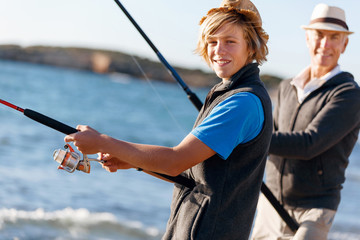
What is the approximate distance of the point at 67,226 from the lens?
5.84 metres

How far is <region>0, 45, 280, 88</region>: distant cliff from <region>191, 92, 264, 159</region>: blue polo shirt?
44.2m

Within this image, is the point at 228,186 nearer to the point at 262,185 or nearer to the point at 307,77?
the point at 262,185

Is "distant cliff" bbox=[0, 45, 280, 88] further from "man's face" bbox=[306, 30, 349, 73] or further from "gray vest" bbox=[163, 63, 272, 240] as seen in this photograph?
→ "gray vest" bbox=[163, 63, 272, 240]

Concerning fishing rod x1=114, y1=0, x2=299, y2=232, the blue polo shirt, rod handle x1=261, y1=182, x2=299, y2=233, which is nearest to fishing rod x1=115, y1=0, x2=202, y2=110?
fishing rod x1=114, y1=0, x2=299, y2=232

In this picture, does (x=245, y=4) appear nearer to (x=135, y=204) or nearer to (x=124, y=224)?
(x=124, y=224)

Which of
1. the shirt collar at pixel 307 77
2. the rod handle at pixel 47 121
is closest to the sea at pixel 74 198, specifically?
the shirt collar at pixel 307 77

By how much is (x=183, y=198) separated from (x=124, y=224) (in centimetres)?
432

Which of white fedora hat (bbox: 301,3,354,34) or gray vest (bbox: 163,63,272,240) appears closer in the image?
gray vest (bbox: 163,63,272,240)

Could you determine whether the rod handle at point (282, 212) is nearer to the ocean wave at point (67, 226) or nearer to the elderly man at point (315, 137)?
the elderly man at point (315, 137)

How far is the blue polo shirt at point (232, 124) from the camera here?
5.81 ft

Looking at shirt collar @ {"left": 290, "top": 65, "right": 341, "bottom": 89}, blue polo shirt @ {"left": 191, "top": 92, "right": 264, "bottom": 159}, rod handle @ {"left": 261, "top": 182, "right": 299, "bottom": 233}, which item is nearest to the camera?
blue polo shirt @ {"left": 191, "top": 92, "right": 264, "bottom": 159}

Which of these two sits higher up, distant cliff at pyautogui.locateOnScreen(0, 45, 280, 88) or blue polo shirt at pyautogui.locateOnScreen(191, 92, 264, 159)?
blue polo shirt at pyautogui.locateOnScreen(191, 92, 264, 159)

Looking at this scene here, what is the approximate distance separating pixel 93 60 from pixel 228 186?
5395 cm

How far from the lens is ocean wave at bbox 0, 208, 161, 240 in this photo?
5391 mm
